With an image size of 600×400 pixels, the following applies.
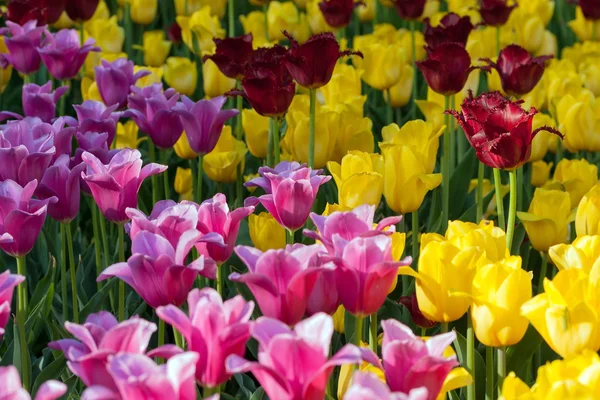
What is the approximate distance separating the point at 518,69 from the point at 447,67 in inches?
9.0

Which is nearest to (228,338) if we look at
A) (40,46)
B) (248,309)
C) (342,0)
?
(248,309)

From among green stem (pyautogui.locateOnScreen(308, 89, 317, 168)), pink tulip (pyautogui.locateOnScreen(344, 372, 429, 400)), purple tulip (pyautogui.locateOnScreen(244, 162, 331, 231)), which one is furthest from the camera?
green stem (pyautogui.locateOnScreen(308, 89, 317, 168))

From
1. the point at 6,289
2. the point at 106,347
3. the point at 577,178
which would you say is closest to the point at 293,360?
the point at 106,347

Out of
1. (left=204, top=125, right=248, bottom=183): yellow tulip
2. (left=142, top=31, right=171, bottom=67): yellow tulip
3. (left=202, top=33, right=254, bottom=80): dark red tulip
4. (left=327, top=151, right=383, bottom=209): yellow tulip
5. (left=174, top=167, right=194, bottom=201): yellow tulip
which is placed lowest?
(left=174, top=167, right=194, bottom=201): yellow tulip

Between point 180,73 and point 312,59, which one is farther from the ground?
point 312,59

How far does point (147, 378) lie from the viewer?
110 centimetres

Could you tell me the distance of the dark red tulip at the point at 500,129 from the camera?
193 centimetres

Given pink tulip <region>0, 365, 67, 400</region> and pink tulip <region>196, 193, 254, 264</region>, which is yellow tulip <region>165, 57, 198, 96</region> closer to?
pink tulip <region>196, 193, 254, 264</region>

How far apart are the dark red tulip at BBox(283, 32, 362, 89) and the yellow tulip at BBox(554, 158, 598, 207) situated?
26.4 inches

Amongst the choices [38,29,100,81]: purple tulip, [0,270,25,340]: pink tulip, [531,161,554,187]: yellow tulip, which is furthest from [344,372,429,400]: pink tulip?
[38,29,100,81]: purple tulip

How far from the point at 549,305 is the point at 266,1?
2930 mm

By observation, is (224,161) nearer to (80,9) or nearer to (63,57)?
(63,57)

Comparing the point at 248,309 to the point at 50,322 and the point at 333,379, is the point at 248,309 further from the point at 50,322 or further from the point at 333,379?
the point at 50,322

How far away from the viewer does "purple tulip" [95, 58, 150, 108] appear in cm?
284
